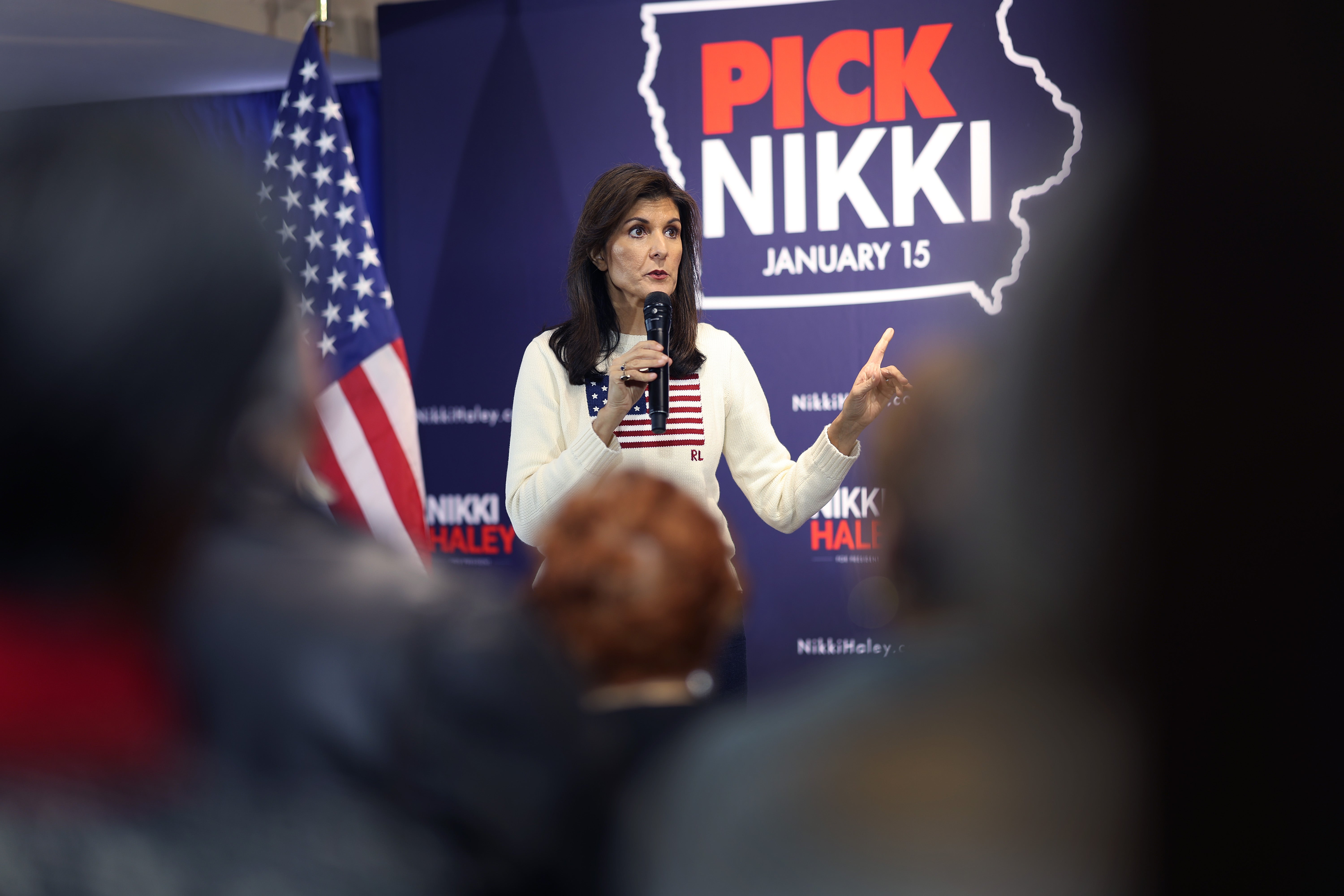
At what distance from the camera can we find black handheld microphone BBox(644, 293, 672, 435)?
2029mm

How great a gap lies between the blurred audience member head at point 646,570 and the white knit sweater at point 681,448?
2.93 feet

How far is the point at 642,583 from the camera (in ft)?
3.30

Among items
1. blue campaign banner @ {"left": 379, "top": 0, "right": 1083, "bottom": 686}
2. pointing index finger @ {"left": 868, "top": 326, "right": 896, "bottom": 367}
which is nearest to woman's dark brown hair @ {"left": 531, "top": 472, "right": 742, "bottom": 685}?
pointing index finger @ {"left": 868, "top": 326, "right": 896, "bottom": 367}

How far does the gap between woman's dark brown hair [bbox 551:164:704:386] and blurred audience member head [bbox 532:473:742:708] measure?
1061 mm

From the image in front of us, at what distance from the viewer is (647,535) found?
1031 mm

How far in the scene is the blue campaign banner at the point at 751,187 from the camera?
11.2 feet

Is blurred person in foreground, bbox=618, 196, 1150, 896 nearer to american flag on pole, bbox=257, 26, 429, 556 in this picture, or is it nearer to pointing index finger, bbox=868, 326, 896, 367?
pointing index finger, bbox=868, 326, 896, 367

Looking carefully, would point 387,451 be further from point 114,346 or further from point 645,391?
point 114,346

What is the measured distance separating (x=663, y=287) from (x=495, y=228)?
173 cm

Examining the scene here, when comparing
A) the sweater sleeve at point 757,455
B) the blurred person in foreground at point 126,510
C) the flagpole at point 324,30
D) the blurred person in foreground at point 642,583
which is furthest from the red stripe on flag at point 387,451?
the blurred person in foreground at point 126,510

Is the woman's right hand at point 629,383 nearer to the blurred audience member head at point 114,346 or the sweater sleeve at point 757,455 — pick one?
the sweater sleeve at point 757,455

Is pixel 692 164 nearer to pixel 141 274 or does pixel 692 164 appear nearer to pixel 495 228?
pixel 495 228

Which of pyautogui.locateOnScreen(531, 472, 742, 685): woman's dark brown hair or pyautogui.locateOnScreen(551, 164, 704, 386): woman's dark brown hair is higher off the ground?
pyautogui.locateOnScreen(551, 164, 704, 386): woman's dark brown hair

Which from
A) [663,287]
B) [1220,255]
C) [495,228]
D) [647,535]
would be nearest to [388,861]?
[1220,255]
